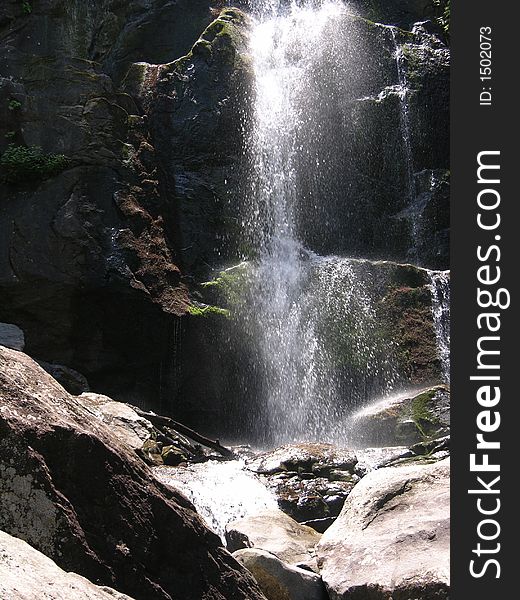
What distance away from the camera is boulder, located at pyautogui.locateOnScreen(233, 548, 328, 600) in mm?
4844

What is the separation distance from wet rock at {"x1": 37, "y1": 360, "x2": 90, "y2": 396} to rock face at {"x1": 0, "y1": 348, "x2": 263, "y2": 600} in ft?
27.6

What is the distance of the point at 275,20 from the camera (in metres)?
19.1

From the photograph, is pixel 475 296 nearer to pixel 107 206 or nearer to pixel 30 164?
pixel 107 206

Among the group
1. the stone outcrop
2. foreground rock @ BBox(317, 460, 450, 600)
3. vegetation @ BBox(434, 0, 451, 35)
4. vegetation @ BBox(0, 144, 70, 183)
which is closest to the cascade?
the stone outcrop

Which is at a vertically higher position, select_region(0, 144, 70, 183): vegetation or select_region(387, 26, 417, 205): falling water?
select_region(387, 26, 417, 205): falling water

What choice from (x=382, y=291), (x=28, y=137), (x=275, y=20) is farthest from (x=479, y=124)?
(x=275, y=20)

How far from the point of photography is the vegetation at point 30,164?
46.2 ft

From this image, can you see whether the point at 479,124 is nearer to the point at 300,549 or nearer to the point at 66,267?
the point at 300,549

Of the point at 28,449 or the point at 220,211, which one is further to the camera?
the point at 220,211

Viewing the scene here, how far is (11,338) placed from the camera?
10.6 metres

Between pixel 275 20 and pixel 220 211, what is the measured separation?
617 centimetres

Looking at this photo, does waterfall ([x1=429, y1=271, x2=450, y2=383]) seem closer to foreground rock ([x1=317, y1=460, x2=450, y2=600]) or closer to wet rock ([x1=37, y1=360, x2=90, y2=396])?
wet rock ([x1=37, y1=360, x2=90, y2=396])

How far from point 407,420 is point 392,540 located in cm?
746

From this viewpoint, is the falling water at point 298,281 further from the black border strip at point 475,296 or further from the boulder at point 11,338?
the black border strip at point 475,296
